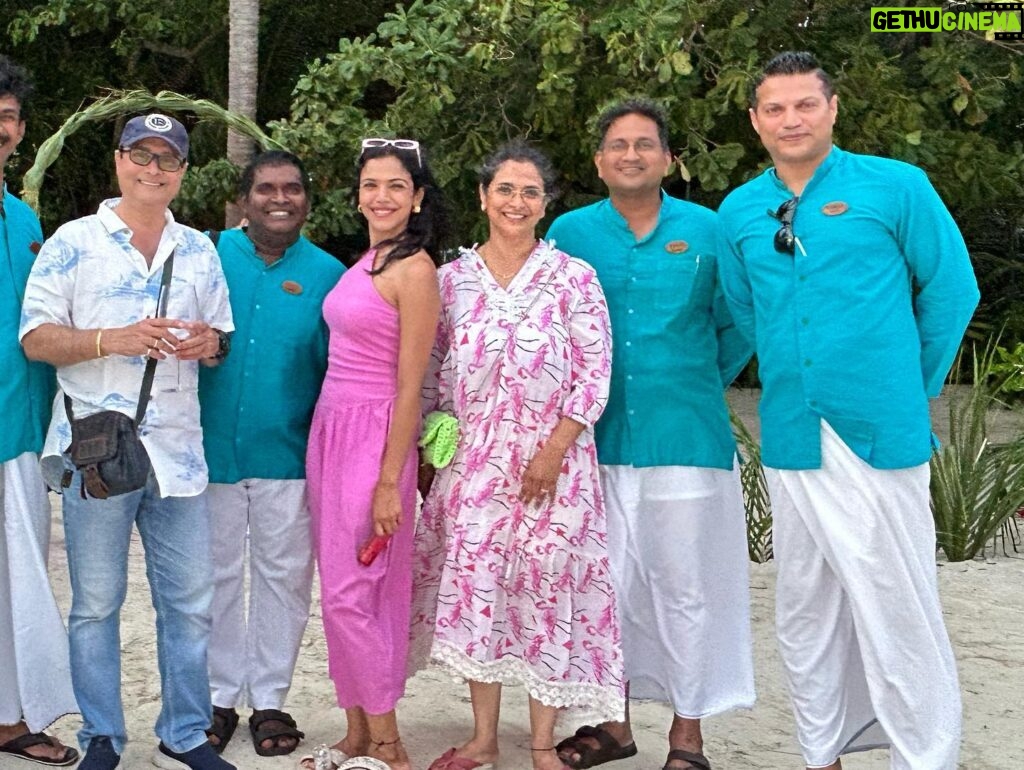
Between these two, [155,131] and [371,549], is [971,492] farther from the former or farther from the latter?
[155,131]

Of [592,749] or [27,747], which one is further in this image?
[592,749]

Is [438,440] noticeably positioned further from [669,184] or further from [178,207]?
[669,184]

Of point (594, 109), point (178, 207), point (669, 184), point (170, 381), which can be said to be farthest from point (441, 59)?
point (170, 381)

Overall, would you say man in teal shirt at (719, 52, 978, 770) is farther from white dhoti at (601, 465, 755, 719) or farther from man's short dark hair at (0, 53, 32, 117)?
man's short dark hair at (0, 53, 32, 117)

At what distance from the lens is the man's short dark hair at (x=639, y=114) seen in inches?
166

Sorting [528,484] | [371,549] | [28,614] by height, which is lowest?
[28,614]

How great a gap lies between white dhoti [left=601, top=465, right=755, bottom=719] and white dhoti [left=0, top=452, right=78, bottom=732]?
69.5 inches

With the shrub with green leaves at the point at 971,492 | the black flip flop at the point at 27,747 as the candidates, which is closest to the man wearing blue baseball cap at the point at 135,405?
the black flip flop at the point at 27,747

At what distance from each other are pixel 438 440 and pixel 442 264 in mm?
590

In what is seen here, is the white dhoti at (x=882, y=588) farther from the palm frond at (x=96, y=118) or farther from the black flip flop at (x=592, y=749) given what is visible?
the palm frond at (x=96, y=118)

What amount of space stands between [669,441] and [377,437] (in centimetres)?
92

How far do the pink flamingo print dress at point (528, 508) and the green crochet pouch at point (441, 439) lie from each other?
34 mm

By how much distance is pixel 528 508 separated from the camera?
4023 millimetres

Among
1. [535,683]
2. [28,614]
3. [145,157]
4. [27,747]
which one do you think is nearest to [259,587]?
[28,614]
